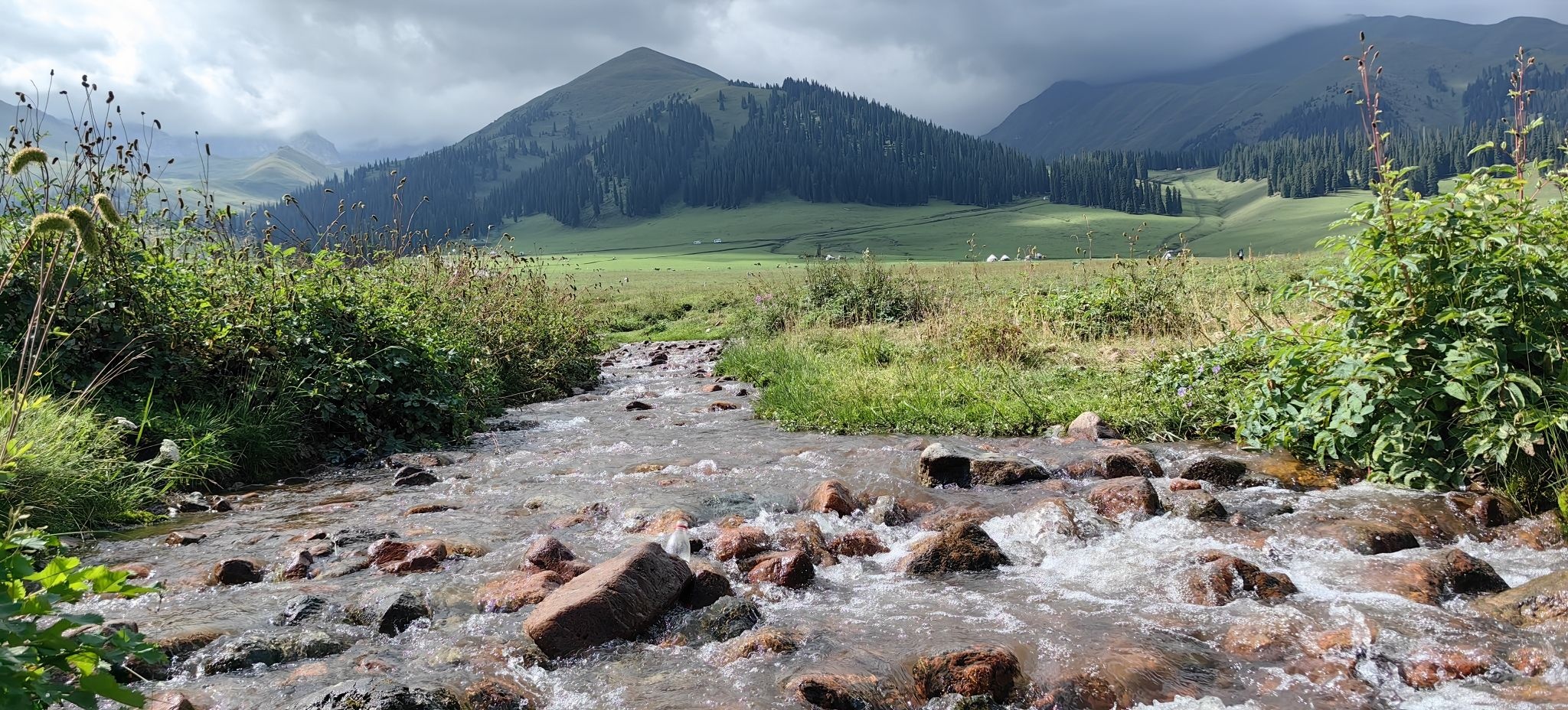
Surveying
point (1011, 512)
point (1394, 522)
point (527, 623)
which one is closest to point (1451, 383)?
point (1394, 522)

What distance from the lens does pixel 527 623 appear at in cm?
503

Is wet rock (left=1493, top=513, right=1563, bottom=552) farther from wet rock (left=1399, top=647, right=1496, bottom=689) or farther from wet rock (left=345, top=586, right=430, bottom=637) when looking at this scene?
wet rock (left=345, top=586, right=430, bottom=637)

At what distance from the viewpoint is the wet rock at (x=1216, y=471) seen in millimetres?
8250

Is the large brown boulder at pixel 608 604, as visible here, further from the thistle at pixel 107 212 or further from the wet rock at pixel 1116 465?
the wet rock at pixel 1116 465

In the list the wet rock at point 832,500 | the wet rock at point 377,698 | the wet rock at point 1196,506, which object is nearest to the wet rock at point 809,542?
the wet rock at point 832,500

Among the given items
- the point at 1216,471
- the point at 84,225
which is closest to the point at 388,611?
the point at 84,225

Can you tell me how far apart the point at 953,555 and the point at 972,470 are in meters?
2.61

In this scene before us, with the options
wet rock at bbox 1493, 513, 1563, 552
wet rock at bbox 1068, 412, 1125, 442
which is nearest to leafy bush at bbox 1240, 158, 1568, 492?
wet rock at bbox 1493, 513, 1563, 552

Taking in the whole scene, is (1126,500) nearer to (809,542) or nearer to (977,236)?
(809,542)

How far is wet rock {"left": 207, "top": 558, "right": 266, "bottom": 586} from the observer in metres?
5.93

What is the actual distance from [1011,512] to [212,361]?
9021mm

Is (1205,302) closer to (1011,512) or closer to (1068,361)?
(1068,361)

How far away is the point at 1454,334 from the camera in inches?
275

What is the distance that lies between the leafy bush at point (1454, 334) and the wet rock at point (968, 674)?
4783 mm
